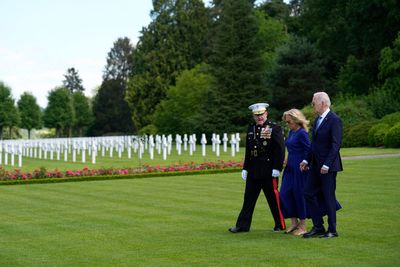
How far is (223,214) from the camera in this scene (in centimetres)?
1183

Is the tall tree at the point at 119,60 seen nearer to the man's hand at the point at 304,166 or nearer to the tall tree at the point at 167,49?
the tall tree at the point at 167,49

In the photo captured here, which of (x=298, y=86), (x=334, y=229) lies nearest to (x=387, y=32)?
(x=298, y=86)

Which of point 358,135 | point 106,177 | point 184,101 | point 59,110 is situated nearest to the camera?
point 106,177

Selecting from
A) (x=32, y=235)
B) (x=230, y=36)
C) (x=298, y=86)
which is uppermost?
(x=230, y=36)

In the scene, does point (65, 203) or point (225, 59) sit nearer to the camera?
point (65, 203)

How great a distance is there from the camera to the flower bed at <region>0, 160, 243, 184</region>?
21609 mm

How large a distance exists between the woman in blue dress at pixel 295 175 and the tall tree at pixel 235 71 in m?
44.4

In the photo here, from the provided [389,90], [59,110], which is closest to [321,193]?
[389,90]

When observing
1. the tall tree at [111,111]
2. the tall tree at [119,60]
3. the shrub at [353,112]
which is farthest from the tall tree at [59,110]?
the shrub at [353,112]

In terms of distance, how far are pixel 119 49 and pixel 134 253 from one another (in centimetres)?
9714

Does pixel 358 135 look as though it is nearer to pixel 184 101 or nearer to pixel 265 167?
pixel 265 167

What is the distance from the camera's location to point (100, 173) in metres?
22.9

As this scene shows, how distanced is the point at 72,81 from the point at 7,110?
159ft

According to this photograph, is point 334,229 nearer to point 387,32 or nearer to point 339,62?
point 387,32
